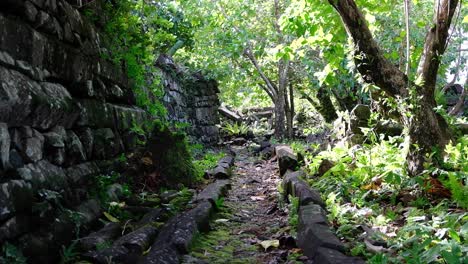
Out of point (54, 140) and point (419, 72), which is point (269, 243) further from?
point (419, 72)

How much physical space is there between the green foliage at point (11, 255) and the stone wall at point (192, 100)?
826 cm

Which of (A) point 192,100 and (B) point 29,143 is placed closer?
(B) point 29,143

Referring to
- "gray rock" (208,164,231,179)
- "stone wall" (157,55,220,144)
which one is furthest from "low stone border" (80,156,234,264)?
"stone wall" (157,55,220,144)

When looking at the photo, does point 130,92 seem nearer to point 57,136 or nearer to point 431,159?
point 57,136

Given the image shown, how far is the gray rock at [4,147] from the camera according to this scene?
2805mm

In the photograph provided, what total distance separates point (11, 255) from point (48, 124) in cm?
126

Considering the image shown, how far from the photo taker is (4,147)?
283cm

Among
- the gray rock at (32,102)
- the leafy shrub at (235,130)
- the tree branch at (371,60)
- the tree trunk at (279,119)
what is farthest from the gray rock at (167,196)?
the leafy shrub at (235,130)

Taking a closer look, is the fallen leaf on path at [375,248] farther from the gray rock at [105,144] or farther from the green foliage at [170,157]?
the green foliage at [170,157]

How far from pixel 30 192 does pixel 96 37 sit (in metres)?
2.69

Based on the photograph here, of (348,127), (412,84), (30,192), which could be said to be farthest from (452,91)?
(30,192)

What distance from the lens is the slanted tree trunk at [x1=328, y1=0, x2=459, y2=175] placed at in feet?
16.3

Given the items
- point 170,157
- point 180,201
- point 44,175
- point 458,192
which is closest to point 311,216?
point 458,192

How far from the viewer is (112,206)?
4289 millimetres
